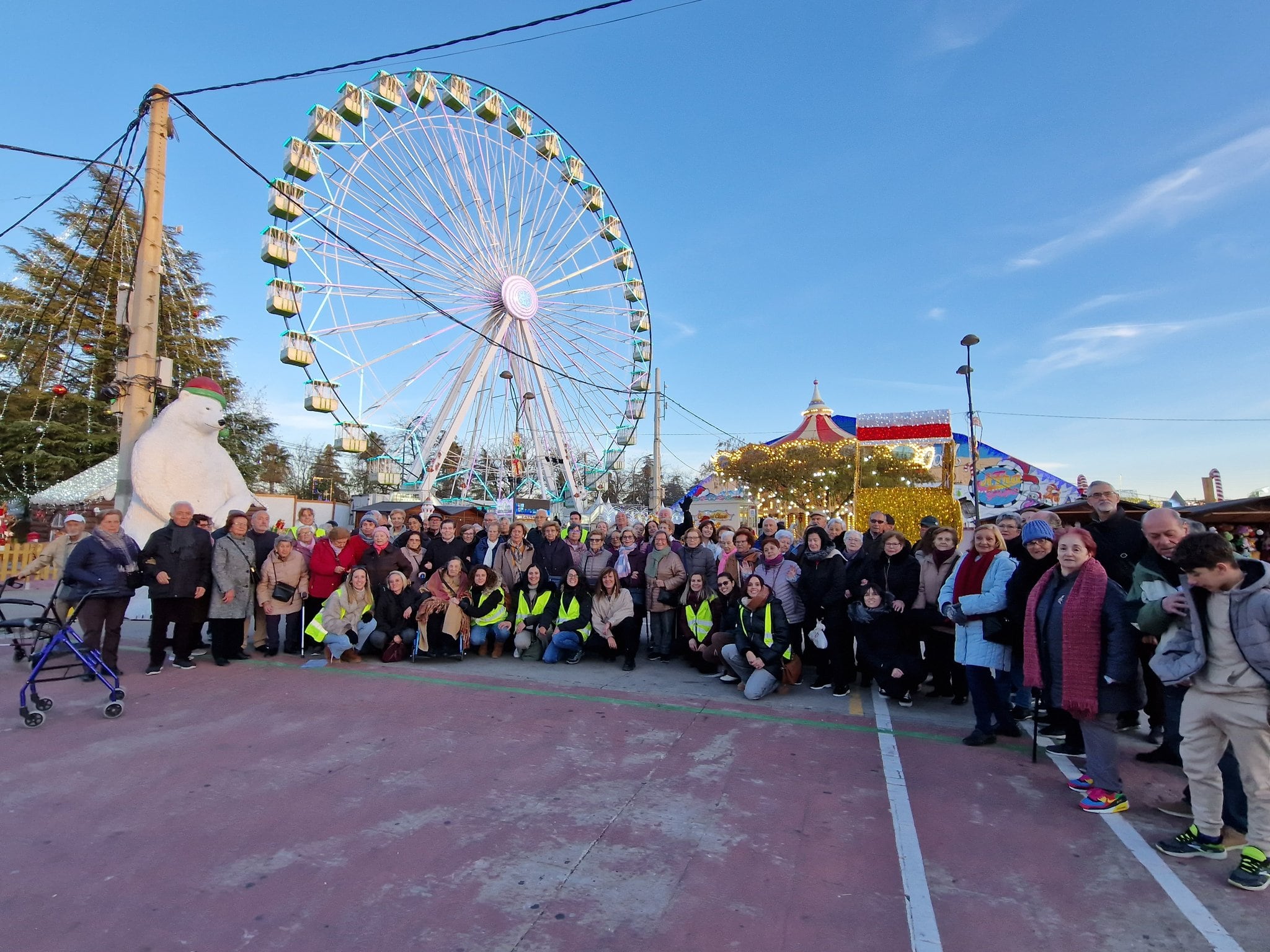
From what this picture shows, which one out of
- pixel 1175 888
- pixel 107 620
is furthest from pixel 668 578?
pixel 107 620

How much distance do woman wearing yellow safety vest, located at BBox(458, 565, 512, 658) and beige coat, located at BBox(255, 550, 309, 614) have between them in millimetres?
1780

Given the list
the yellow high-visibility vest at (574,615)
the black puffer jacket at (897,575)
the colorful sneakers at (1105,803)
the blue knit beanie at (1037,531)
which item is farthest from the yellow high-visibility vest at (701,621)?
the colorful sneakers at (1105,803)

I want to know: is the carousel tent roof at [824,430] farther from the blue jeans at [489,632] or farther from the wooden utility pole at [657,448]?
the blue jeans at [489,632]

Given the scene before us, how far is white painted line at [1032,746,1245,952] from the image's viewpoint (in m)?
2.50

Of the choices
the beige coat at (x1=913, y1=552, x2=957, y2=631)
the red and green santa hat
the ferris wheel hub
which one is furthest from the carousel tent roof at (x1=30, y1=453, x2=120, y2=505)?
the beige coat at (x1=913, y1=552, x2=957, y2=631)

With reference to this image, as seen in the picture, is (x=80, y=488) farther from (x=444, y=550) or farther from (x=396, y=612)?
(x=396, y=612)

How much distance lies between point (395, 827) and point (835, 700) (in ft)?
12.8

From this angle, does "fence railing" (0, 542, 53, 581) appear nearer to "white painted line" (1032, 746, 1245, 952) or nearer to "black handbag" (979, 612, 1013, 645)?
"black handbag" (979, 612, 1013, 645)

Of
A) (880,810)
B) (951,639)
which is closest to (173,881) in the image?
(880,810)

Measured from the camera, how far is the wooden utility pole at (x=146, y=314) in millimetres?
9312

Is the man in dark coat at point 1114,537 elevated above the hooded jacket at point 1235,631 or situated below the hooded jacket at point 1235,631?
above

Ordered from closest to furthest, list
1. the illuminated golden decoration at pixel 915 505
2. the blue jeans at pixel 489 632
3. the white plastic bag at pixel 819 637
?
1. the white plastic bag at pixel 819 637
2. the blue jeans at pixel 489 632
3. the illuminated golden decoration at pixel 915 505

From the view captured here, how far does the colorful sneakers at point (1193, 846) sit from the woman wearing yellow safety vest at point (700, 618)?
153 inches

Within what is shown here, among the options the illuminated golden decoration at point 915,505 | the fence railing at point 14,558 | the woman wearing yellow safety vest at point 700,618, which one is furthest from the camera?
the illuminated golden decoration at point 915,505
